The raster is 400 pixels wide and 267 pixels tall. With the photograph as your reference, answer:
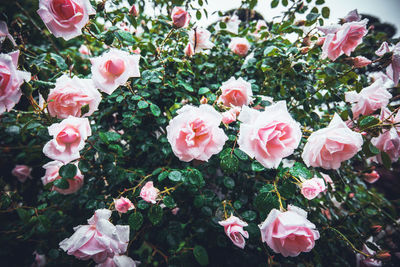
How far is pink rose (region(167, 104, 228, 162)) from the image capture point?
62 cm

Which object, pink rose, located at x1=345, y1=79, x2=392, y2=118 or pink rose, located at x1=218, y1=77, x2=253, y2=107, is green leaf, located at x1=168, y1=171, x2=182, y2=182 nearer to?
pink rose, located at x1=218, y1=77, x2=253, y2=107

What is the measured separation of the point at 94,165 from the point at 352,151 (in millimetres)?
1130

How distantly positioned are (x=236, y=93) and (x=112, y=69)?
0.51 metres

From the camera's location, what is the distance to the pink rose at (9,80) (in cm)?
57

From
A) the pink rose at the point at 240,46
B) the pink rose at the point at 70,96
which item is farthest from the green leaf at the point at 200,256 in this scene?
the pink rose at the point at 240,46

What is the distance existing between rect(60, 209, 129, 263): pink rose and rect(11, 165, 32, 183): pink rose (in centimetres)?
108

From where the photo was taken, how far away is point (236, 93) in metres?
0.79

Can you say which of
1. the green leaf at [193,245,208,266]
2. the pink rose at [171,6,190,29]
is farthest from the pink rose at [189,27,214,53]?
the green leaf at [193,245,208,266]

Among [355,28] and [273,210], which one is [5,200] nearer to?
[273,210]

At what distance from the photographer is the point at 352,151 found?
65 cm

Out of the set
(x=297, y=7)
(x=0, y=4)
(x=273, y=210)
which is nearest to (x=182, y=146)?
(x=273, y=210)

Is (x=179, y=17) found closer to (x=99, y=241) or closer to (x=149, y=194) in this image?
(x=149, y=194)

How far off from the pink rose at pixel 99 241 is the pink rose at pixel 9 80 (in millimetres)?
485

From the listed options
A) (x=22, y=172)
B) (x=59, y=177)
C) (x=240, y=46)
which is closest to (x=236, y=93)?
(x=240, y=46)
